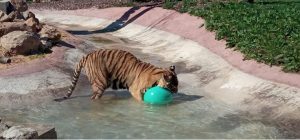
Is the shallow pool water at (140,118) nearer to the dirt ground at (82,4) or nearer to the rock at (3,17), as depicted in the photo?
the rock at (3,17)

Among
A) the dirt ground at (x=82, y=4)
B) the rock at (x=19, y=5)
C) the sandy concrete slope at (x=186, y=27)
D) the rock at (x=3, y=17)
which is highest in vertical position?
the rock at (x=3, y=17)

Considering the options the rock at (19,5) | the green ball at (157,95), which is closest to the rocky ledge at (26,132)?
the green ball at (157,95)

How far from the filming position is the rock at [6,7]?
53.9 feet

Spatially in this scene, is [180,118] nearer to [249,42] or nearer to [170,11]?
[249,42]

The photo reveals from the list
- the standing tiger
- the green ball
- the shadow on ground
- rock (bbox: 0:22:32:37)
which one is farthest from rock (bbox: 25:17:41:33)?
the green ball

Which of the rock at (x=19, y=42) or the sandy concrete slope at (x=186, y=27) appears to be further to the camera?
the rock at (x=19, y=42)

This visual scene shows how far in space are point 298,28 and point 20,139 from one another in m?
10.1

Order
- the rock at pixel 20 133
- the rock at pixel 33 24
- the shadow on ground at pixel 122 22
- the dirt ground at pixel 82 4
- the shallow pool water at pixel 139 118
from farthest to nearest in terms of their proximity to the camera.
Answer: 1. the dirt ground at pixel 82 4
2. the shadow on ground at pixel 122 22
3. the rock at pixel 33 24
4. the shallow pool water at pixel 139 118
5. the rock at pixel 20 133

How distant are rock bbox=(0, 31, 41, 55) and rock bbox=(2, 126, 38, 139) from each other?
6.57m

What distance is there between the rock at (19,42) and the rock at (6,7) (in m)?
2.64

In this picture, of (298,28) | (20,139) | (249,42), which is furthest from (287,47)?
(20,139)

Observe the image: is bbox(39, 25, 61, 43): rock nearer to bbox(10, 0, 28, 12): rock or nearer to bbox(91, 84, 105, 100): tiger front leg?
bbox(10, 0, 28, 12): rock

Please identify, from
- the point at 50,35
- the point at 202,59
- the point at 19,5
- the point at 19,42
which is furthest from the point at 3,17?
the point at 202,59

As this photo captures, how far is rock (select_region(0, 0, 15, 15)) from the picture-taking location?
16422mm
